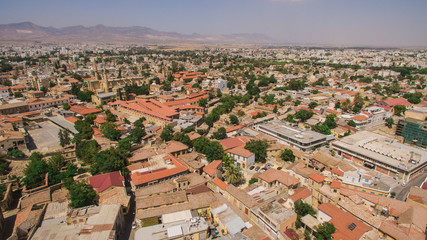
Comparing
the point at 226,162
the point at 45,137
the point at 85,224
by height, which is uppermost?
the point at 226,162

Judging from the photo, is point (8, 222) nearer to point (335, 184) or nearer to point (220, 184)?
point (220, 184)

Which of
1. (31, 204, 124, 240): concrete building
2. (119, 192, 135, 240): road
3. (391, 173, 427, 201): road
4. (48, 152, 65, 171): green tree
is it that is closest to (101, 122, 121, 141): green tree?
(48, 152, 65, 171): green tree

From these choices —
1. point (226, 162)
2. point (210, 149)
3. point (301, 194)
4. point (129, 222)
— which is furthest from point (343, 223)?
point (129, 222)

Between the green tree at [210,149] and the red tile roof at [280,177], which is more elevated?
the green tree at [210,149]

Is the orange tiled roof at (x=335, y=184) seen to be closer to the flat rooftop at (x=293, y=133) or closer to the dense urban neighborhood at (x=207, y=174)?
the dense urban neighborhood at (x=207, y=174)

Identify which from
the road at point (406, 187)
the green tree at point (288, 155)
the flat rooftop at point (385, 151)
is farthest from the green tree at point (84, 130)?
the road at point (406, 187)

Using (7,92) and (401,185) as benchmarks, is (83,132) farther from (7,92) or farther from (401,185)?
(401,185)
